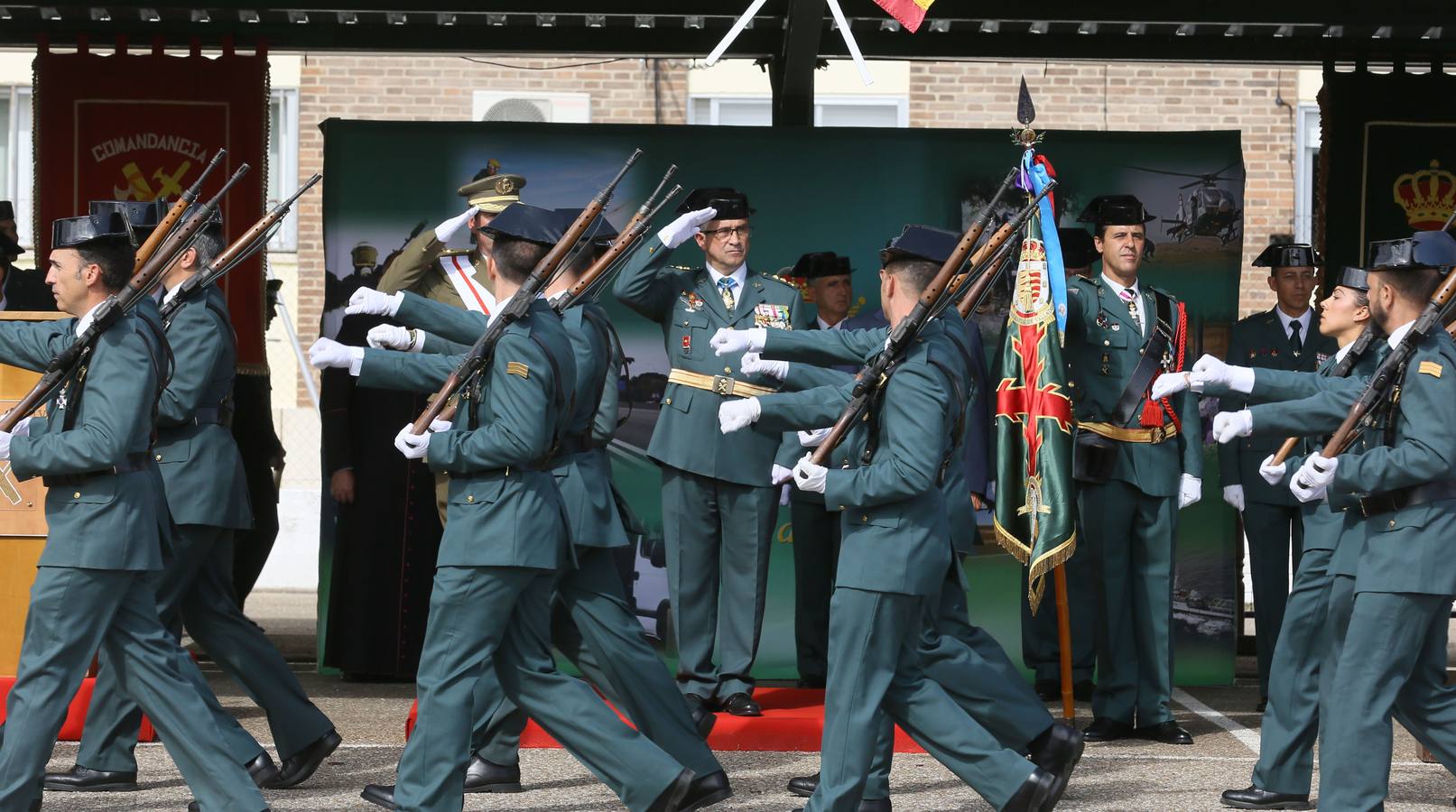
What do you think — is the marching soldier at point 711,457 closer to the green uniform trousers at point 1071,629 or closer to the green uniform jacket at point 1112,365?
the green uniform jacket at point 1112,365

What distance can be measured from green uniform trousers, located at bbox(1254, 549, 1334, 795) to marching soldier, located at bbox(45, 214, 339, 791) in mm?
3083

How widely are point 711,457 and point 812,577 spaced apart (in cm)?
113

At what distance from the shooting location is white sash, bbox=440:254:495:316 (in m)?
8.12

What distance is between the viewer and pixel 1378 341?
617 cm

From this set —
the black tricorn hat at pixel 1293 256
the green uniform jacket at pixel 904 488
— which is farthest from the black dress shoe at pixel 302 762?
the black tricorn hat at pixel 1293 256

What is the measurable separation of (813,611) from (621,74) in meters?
9.60

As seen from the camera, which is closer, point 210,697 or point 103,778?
point 210,697

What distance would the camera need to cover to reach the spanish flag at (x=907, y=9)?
7629mm

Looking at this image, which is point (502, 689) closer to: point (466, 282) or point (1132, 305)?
point (466, 282)

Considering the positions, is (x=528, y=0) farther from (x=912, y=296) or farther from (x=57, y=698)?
(x=57, y=698)

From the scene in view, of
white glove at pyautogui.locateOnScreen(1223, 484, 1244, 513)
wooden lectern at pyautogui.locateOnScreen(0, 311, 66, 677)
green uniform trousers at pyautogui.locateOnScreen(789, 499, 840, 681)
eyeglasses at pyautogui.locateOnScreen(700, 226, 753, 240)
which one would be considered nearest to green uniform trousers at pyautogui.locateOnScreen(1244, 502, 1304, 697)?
white glove at pyautogui.locateOnScreen(1223, 484, 1244, 513)

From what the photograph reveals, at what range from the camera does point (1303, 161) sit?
16969 millimetres

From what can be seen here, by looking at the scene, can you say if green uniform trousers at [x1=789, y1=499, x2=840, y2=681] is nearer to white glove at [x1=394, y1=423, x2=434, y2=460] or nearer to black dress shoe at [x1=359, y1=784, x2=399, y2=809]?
black dress shoe at [x1=359, y1=784, x2=399, y2=809]

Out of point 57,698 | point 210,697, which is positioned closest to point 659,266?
point 210,697
